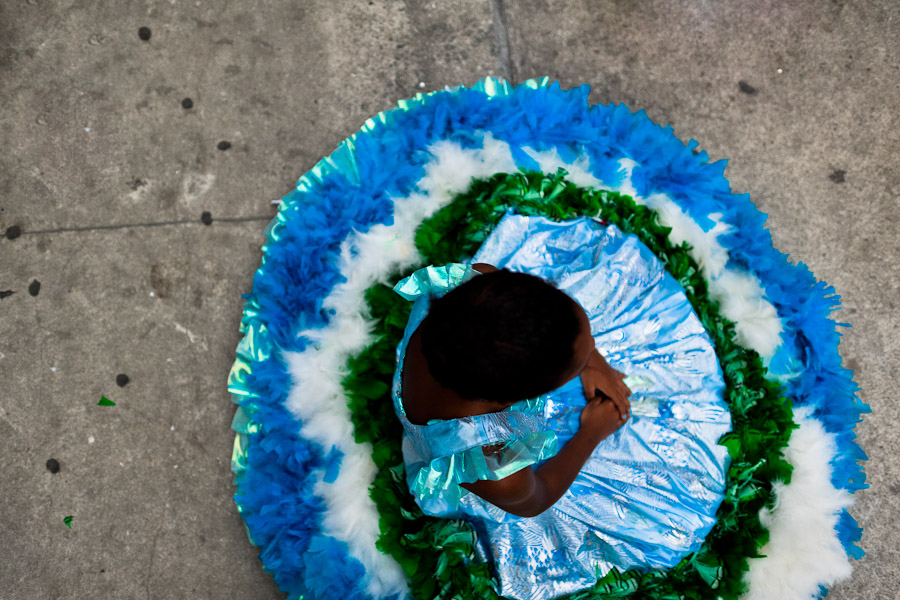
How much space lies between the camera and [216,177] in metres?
2.12

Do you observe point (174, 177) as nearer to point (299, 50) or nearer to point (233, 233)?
point (233, 233)

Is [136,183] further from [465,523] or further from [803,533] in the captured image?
[803,533]

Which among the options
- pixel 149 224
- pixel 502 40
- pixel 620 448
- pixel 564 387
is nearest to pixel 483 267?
pixel 564 387

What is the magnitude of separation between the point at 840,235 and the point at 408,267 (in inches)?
58.6

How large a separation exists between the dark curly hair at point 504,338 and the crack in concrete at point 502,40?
1314mm

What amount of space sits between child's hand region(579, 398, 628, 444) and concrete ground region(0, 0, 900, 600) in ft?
3.47

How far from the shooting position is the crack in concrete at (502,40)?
2197 mm

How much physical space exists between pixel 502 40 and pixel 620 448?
1468mm

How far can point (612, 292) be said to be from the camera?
1.66 metres

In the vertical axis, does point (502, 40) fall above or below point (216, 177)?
above

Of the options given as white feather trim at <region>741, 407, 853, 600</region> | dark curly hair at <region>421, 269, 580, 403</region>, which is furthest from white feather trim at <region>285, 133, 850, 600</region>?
dark curly hair at <region>421, 269, 580, 403</region>

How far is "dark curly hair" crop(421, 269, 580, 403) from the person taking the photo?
1051mm

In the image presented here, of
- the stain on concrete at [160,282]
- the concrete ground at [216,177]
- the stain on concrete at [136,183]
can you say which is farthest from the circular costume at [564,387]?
the stain on concrete at [136,183]

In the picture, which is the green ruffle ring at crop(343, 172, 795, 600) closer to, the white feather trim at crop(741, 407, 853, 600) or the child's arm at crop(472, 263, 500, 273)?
the white feather trim at crop(741, 407, 853, 600)
